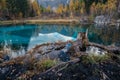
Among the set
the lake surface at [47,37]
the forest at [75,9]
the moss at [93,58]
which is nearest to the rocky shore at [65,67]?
the moss at [93,58]

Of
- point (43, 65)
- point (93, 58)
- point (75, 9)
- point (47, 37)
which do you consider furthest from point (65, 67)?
point (75, 9)

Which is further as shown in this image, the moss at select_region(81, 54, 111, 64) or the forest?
the forest

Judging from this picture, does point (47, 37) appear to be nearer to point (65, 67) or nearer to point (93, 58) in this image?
point (93, 58)

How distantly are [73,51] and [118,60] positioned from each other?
130cm

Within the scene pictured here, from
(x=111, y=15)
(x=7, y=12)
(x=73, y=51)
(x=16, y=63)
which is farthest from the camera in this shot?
(x=7, y=12)

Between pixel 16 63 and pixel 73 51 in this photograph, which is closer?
pixel 16 63

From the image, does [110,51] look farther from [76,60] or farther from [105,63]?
[76,60]

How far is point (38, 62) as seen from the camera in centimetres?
550

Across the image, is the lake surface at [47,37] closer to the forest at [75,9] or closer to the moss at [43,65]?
the moss at [43,65]

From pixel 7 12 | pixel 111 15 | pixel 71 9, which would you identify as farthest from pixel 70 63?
pixel 71 9

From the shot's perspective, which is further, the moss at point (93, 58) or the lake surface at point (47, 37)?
the lake surface at point (47, 37)

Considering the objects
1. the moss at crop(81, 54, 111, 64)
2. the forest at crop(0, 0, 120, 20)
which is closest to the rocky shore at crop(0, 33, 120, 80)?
the moss at crop(81, 54, 111, 64)

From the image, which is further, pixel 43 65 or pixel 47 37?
pixel 47 37

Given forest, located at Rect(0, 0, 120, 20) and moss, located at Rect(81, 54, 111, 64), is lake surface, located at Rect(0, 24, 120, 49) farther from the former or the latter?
forest, located at Rect(0, 0, 120, 20)
